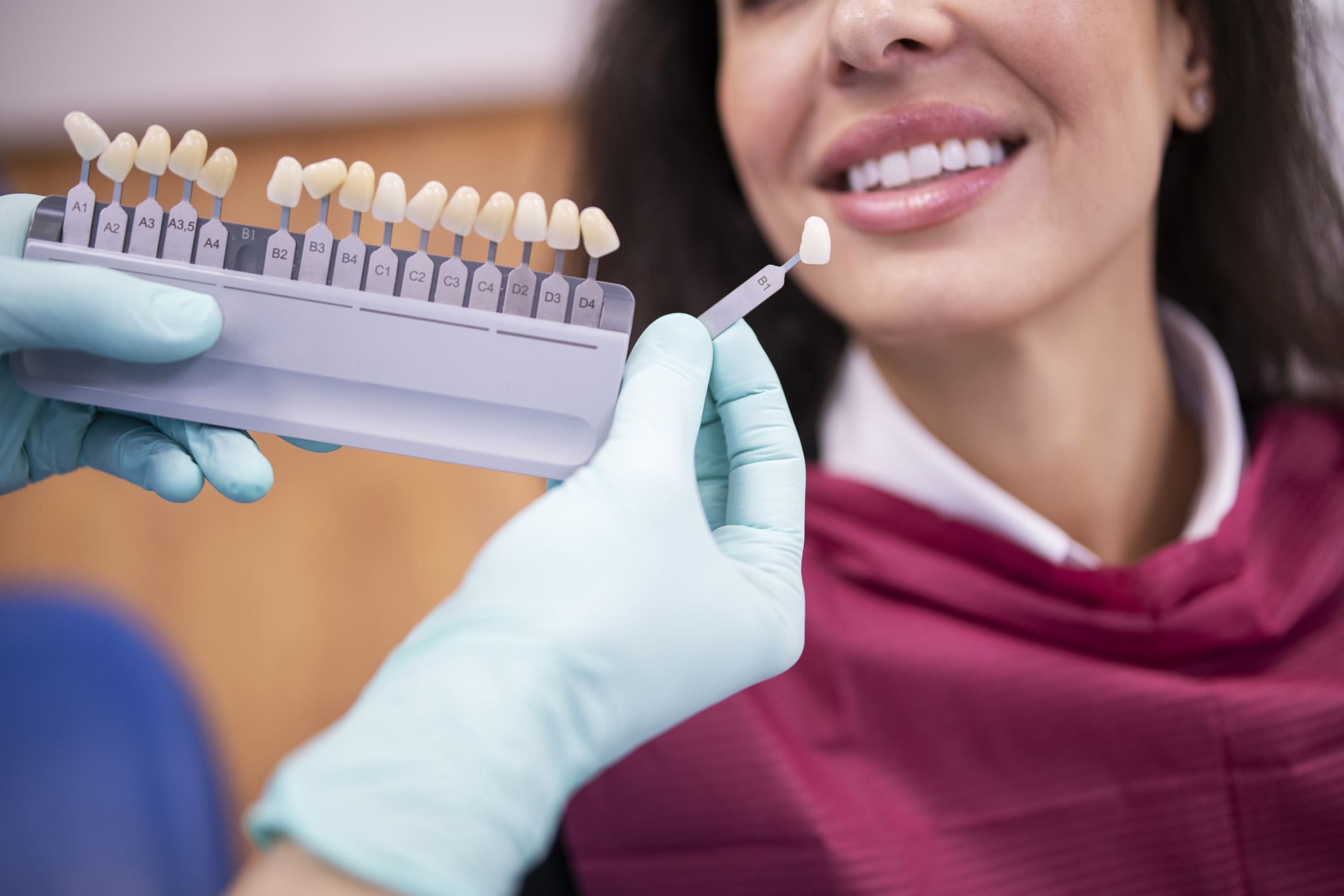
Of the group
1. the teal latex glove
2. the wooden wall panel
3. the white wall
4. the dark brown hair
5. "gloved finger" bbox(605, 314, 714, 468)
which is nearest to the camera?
the teal latex glove

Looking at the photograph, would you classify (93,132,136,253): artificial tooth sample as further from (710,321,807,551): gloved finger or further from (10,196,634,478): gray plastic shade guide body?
(710,321,807,551): gloved finger

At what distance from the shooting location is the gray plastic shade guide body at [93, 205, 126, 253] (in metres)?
0.60

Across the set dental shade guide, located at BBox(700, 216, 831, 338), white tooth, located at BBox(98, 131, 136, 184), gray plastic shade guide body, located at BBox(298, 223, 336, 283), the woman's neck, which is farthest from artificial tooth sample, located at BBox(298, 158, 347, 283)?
the woman's neck

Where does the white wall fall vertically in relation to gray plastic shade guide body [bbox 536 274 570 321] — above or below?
above

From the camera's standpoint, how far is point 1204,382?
97 centimetres

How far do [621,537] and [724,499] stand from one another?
0.58 feet

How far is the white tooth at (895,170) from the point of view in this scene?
28.7 inches

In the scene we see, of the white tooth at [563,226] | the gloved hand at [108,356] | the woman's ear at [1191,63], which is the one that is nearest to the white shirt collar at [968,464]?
the woman's ear at [1191,63]

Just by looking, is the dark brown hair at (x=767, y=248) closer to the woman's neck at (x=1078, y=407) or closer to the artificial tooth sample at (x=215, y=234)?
the woman's neck at (x=1078, y=407)

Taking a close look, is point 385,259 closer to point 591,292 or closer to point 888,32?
point 591,292

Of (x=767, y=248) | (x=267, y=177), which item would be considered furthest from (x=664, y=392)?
(x=267, y=177)

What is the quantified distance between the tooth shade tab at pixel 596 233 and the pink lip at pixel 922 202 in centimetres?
24

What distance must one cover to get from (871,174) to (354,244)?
0.39 meters

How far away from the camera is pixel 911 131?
0.72 m
